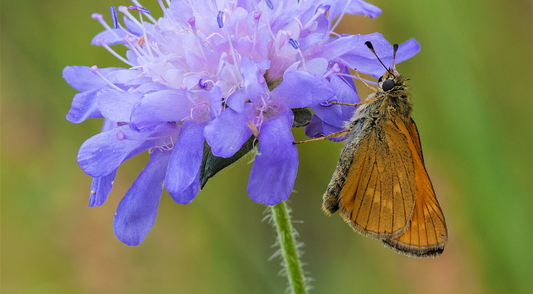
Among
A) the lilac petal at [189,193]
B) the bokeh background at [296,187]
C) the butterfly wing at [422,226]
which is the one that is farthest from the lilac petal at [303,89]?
the bokeh background at [296,187]

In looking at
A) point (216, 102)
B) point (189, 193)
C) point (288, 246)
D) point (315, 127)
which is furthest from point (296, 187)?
point (216, 102)

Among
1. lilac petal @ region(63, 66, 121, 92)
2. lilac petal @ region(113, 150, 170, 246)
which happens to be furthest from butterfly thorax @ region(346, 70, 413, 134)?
lilac petal @ region(63, 66, 121, 92)

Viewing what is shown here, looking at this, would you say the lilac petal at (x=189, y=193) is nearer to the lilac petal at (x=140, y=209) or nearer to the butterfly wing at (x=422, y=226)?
the lilac petal at (x=140, y=209)

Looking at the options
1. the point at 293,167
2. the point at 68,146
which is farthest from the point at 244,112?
the point at 68,146

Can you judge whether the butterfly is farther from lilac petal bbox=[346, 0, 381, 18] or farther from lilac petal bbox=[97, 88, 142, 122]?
lilac petal bbox=[97, 88, 142, 122]

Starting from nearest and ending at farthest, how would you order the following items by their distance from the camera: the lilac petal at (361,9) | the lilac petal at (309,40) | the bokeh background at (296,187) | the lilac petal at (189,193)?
the lilac petal at (189,193) < the lilac petal at (309,40) < the lilac petal at (361,9) < the bokeh background at (296,187)

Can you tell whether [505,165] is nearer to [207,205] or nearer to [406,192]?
[406,192]
